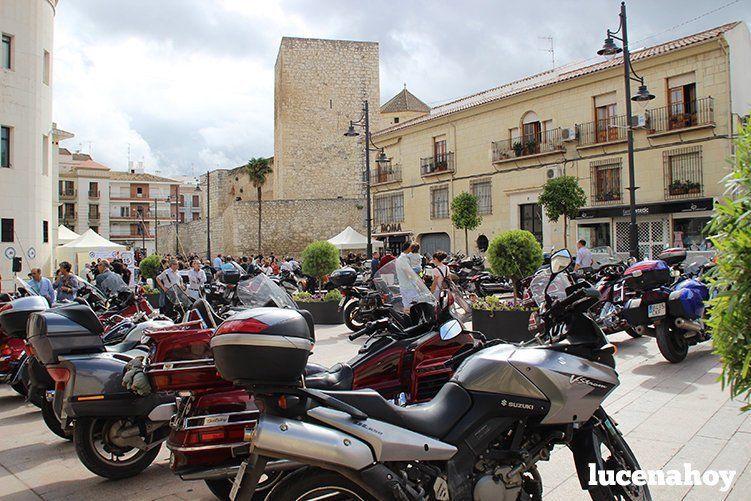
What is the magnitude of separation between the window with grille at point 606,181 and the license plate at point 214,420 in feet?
72.7

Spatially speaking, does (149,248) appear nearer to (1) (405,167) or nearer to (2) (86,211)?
(2) (86,211)

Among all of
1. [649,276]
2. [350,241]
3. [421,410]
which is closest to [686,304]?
[649,276]

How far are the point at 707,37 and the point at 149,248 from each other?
74.1 m

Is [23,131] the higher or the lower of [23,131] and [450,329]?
the higher

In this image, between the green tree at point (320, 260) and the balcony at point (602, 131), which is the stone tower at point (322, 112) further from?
the green tree at point (320, 260)

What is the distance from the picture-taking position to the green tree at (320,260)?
1485 centimetres

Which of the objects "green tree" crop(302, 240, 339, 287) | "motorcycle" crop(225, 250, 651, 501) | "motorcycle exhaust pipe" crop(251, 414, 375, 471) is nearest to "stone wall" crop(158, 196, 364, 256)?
"green tree" crop(302, 240, 339, 287)

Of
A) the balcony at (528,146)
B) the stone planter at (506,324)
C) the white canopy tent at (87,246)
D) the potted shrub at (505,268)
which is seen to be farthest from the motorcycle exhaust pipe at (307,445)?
the white canopy tent at (87,246)

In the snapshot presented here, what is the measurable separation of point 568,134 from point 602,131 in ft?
4.48

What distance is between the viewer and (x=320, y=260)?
48.7 ft

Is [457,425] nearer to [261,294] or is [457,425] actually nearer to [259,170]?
[261,294]

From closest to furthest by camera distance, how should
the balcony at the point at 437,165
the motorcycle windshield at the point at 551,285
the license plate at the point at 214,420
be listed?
the license plate at the point at 214,420 < the motorcycle windshield at the point at 551,285 < the balcony at the point at 437,165

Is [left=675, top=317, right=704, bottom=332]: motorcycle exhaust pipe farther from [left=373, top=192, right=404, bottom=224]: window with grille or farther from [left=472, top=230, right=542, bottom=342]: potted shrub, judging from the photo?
[left=373, top=192, right=404, bottom=224]: window with grille

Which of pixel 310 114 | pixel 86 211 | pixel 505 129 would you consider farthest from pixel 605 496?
pixel 86 211
